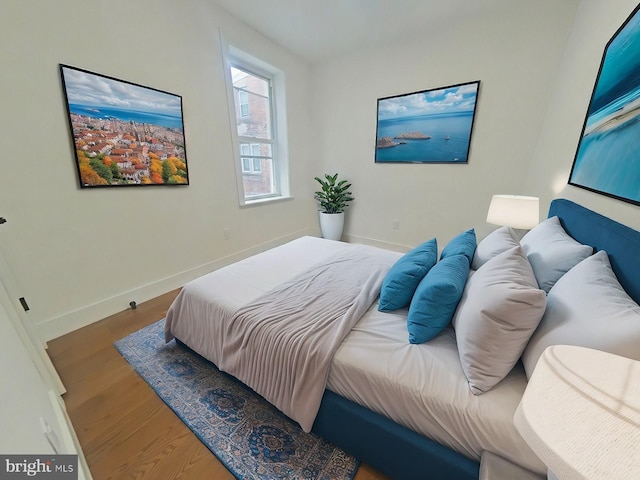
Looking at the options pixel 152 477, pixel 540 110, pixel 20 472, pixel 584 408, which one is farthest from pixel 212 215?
pixel 540 110

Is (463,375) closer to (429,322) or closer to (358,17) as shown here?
(429,322)

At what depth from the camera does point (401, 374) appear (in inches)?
Answer: 36.0

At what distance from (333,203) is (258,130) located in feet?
4.73

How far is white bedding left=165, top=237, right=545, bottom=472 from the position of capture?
77 cm

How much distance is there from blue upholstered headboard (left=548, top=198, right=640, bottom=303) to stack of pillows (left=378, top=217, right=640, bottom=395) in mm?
36

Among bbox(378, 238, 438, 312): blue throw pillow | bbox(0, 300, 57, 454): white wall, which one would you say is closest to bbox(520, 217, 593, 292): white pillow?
bbox(378, 238, 438, 312): blue throw pillow

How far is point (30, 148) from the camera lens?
1542 mm

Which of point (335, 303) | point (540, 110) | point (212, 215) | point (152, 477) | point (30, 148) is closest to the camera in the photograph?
point (152, 477)

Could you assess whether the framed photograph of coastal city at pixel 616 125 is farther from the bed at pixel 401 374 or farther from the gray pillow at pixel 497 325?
the gray pillow at pixel 497 325

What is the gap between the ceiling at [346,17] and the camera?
2.26 metres

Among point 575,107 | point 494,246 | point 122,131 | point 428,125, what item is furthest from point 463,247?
point 122,131

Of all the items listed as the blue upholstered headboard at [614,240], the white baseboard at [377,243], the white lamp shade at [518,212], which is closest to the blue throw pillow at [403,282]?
the blue upholstered headboard at [614,240]

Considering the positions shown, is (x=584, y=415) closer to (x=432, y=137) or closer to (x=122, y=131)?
(x=122, y=131)

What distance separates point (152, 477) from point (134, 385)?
58 cm
